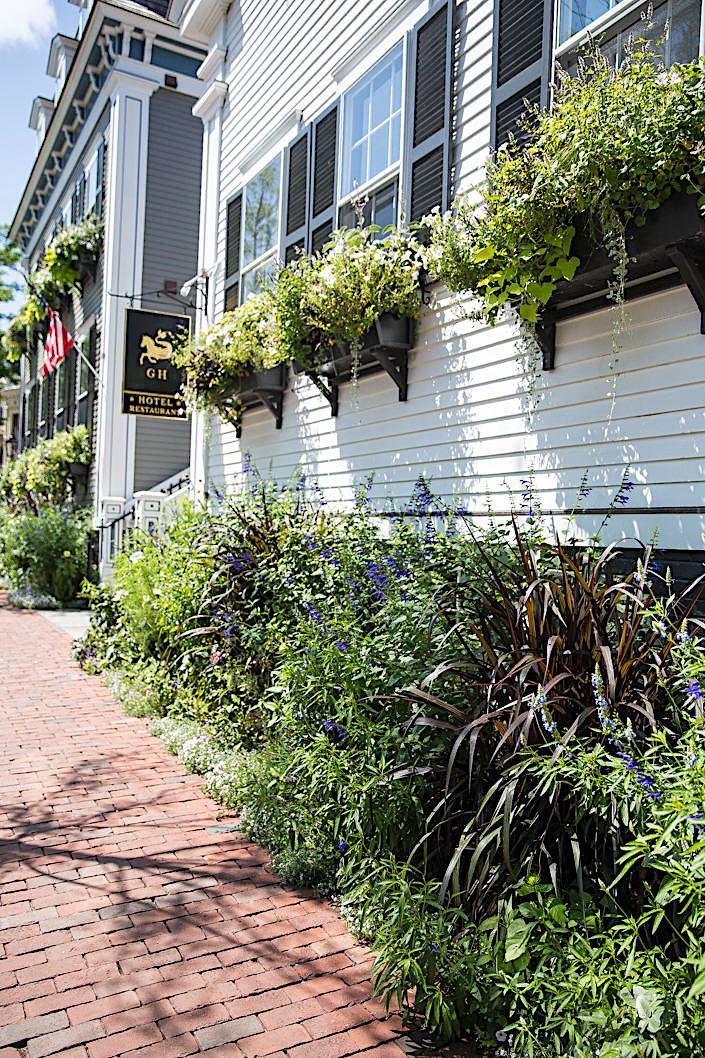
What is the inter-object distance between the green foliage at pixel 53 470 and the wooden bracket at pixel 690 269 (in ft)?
43.8

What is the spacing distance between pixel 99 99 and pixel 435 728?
15.6m

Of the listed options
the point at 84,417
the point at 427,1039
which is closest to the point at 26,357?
the point at 84,417

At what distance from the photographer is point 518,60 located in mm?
4754

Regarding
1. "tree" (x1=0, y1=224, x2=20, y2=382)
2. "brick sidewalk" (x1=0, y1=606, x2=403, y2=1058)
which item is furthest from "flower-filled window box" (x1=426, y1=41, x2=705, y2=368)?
"tree" (x1=0, y1=224, x2=20, y2=382)

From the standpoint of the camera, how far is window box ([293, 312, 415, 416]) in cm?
573

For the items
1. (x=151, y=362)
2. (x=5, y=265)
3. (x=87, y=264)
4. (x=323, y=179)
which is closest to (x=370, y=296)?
(x=323, y=179)

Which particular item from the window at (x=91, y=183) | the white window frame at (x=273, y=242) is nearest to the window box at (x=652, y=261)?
the white window frame at (x=273, y=242)

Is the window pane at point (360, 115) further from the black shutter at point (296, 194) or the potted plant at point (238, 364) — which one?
the potted plant at point (238, 364)

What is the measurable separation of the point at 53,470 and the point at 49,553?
9.32 ft

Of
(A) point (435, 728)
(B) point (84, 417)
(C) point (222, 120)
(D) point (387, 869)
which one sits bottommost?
(D) point (387, 869)

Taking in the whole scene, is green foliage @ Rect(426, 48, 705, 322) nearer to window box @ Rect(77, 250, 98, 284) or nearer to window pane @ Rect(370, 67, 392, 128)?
window pane @ Rect(370, 67, 392, 128)

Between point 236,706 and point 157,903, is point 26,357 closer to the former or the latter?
point 236,706

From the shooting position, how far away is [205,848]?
400 cm

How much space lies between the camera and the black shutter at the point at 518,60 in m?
4.53
